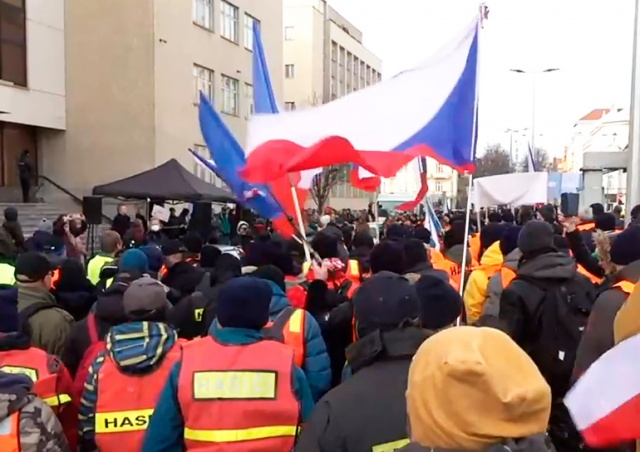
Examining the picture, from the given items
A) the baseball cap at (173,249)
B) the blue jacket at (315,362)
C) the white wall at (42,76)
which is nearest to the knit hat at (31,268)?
the blue jacket at (315,362)

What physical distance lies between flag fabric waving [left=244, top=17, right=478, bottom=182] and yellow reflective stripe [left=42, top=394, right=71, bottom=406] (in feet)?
8.42

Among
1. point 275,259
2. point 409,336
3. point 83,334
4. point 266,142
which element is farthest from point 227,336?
point 266,142

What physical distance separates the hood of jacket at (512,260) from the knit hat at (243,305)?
2.89 metres

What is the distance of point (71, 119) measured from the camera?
96.4 ft

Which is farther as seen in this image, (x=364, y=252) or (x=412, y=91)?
(x=364, y=252)

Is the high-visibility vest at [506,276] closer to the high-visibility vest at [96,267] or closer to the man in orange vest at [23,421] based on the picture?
the man in orange vest at [23,421]

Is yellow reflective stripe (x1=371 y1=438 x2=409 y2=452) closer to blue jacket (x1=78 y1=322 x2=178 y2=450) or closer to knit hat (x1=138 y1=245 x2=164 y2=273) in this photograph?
blue jacket (x1=78 y1=322 x2=178 y2=450)

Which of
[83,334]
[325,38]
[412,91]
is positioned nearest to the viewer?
[83,334]

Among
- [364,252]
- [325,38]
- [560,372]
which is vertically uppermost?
[325,38]

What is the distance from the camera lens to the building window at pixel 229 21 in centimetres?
3353

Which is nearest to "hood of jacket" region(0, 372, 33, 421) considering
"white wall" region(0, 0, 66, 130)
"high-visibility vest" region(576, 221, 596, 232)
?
"high-visibility vest" region(576, 221, 596, 232)

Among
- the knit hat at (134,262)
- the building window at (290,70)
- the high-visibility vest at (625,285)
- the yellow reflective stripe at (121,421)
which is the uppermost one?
the building window at (290,70)

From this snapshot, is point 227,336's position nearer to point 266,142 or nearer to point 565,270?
point 565,270

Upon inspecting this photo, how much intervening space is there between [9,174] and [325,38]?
3841cm
